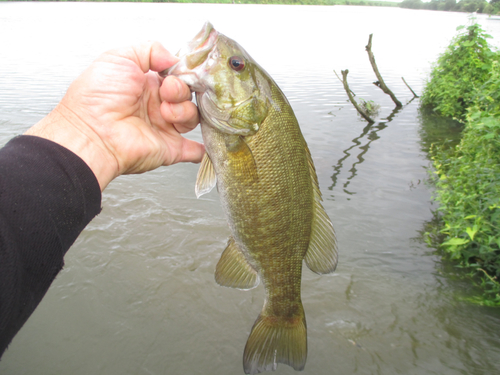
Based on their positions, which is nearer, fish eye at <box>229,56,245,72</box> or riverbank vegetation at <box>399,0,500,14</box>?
fish eye at <box>229,56,245,72</box>

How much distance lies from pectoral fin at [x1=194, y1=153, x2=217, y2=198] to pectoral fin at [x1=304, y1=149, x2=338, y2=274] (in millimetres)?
657

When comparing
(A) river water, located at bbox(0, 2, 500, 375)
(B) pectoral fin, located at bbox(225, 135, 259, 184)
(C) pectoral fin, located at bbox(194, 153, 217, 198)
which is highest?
(B) pectoral fin, located at bbox(225, 135, 259, 184)

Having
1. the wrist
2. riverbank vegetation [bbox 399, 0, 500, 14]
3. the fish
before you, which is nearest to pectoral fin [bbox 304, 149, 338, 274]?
the fish

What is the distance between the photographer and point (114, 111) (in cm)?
222

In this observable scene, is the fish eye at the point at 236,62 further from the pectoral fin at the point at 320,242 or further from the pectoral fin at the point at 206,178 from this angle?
the pectoral fin at the point at 320,242

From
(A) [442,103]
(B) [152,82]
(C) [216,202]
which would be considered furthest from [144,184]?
(A) [442,103]

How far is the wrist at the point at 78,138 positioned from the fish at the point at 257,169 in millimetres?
624

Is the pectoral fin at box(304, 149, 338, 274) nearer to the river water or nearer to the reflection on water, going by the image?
the river water

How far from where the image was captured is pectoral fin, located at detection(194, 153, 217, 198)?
2.16 m

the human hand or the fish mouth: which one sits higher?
the fish mouth

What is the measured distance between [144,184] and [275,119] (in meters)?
6.08

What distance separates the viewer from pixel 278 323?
2.24m

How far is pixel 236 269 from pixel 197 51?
1.43 m

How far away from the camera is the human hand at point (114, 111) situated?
2025mm
